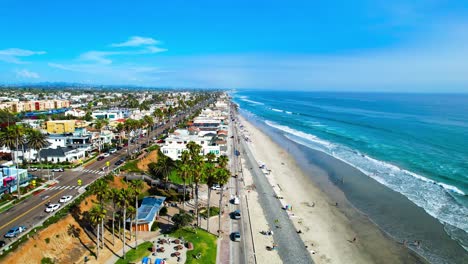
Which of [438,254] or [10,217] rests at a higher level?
[10,217]

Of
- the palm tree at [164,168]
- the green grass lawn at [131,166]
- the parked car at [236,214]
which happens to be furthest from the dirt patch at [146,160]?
the parked car at [236,214]

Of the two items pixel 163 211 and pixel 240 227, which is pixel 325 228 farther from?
pixel 163 211

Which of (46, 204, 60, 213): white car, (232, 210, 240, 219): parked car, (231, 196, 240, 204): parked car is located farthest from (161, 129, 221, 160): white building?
(46, 204, 60, 213): white car

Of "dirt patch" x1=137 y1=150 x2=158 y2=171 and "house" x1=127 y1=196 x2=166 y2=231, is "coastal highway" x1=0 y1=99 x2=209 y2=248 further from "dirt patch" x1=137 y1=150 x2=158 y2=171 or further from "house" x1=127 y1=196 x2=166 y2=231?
"house" x1=127 y1=196 x2=166 y2=231

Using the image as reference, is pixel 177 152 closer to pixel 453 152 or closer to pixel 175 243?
pixel 175 243

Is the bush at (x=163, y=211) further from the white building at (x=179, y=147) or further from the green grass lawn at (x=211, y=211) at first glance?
the white building at (x=179, y=147)

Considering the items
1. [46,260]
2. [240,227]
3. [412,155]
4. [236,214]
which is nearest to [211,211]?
[236,214]

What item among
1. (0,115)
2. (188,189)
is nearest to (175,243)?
(188,189)
